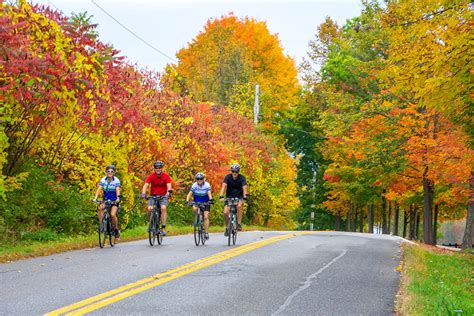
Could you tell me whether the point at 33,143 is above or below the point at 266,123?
below

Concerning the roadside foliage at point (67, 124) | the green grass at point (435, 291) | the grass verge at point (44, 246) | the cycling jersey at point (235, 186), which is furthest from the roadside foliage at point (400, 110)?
the grass verge at point (44, 246)

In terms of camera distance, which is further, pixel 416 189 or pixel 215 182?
pixel 416 189

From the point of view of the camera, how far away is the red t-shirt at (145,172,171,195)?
18.0 m

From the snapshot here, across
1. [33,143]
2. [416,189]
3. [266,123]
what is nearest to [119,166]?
[33,143]

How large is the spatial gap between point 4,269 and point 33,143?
6.64 meters

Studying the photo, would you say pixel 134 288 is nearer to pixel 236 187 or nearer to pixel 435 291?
pixel 435 291

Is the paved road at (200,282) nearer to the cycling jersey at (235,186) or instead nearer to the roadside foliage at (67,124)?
the cycling jersey at (235,186)

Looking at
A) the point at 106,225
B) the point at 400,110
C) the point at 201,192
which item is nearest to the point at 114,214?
the point at 106,225

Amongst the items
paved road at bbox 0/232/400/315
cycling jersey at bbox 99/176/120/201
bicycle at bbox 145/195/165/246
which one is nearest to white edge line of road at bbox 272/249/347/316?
paved road at bbox 0/232/400/315

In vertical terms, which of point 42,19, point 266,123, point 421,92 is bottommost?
point 421,92

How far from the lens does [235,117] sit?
42.2 meters

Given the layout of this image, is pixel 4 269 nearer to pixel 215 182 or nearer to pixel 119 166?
pixel 119 166

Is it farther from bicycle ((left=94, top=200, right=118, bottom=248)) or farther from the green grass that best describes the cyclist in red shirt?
the green grass

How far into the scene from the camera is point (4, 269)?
1205 centimetres
